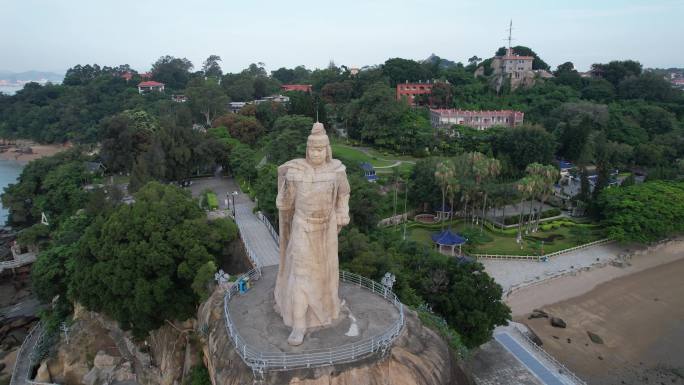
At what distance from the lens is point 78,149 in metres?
46.9

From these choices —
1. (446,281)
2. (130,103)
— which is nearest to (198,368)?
(446,281)

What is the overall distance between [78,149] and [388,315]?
43569mm

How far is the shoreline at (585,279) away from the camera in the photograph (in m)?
28.2

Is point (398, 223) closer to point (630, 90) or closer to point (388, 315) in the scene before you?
point (388, 315)

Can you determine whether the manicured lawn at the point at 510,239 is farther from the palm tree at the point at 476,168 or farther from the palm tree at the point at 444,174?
the palm tree at the point at 444,174

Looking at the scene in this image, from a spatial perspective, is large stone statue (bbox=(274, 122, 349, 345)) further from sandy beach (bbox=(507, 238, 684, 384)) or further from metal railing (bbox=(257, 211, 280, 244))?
sandy beach (bbox=(507, 238, 684, 384))

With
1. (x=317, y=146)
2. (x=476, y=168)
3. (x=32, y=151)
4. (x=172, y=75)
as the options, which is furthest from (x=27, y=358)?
(x=172, y=75)

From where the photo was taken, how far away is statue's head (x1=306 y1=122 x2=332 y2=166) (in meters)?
13.0

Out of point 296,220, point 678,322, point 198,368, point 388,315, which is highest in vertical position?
point 296,220

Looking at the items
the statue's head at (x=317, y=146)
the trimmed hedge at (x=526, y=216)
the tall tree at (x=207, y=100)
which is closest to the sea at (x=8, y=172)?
the tall tree at (x=207, y=100)

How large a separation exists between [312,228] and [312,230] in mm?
57

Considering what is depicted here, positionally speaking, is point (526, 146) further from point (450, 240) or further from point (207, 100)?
point (207, 100)

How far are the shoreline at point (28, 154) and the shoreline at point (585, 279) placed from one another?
74.7m

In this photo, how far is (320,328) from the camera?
1355 centimetres
